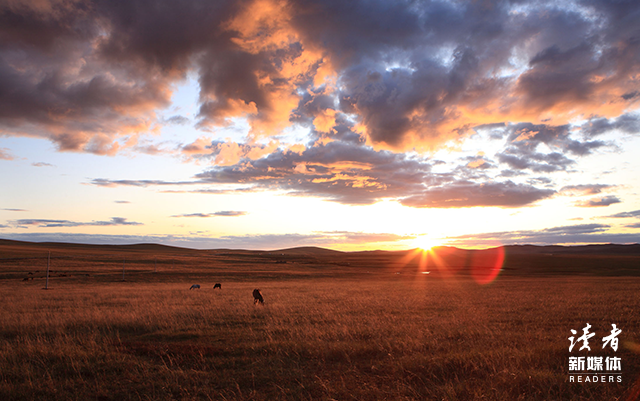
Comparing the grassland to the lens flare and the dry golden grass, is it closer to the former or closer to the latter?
the dry golden grass

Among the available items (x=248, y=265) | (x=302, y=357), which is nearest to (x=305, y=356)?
(x=302, y=357)

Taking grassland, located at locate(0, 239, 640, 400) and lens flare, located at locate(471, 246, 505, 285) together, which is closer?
grassland, located at locate(0, 239, 640, 400)

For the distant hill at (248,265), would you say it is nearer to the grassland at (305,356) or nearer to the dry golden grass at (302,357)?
the grassland at (305,356)

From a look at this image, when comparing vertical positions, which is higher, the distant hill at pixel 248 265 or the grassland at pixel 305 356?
the grassland at pixel 305 356

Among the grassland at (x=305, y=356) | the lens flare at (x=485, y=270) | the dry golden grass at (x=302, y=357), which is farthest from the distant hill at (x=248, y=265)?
the dry golden grass at (x=302, y=357)

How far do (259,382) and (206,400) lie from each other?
1.14 m

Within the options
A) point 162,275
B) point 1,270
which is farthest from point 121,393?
point 1,270

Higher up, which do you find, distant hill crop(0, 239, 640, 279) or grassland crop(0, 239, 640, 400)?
grassland crop(0, 239, 640, 400)

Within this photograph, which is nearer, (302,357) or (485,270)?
(302,357)

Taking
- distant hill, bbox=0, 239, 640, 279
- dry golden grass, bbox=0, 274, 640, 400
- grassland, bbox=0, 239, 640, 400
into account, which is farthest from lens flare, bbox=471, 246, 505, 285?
dry golden grass, bbox=0, 274, 640, 400

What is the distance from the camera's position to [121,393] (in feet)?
20.7

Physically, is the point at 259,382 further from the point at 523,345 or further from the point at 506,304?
the point at 506,304

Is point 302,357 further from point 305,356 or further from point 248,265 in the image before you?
point 248,265

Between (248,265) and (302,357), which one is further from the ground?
(302,357)
